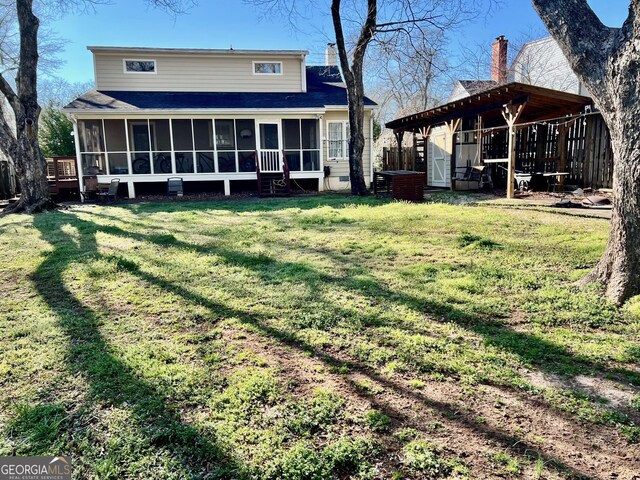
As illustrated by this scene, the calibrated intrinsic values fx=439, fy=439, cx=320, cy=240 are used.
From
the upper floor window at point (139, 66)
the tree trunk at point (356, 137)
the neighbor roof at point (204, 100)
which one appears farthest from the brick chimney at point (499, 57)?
the upper floor window at point (139, 66)

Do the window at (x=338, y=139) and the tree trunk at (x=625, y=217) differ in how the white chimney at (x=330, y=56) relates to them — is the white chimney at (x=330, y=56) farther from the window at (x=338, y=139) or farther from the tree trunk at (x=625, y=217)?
the tree trunk at (x=625, y=217)

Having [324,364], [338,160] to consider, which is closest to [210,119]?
[338,160]

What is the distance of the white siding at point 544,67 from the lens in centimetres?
2205

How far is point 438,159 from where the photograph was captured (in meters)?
16.8

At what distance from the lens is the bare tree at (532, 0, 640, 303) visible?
338cm

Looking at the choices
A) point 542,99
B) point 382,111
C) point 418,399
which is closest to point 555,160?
point 542,99

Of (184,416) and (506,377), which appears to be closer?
(184,416)

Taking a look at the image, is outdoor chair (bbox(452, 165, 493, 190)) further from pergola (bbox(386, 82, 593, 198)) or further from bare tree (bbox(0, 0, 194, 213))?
bare tree (bbox(0, 0, 194, 213))

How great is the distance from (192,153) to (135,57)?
4648 millimetres

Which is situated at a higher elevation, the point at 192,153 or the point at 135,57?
the point at 135,57

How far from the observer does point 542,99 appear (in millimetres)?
11516

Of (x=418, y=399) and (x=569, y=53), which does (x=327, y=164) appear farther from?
(x=418, y=399)

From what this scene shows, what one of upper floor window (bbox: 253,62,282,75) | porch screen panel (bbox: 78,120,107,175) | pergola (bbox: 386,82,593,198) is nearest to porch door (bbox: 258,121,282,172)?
upper floor window (bbox: 253,62,282,75)

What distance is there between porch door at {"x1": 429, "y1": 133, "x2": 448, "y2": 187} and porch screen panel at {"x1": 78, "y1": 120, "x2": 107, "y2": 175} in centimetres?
1192
